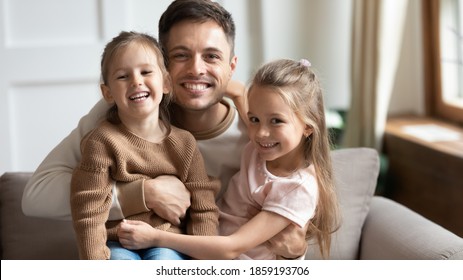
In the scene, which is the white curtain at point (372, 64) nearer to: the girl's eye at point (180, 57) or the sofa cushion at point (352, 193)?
the sofa cushion at point (352, 193)

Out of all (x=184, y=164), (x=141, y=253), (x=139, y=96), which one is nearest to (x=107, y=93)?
(x=139, y=96)

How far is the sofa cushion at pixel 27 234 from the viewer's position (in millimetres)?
1896

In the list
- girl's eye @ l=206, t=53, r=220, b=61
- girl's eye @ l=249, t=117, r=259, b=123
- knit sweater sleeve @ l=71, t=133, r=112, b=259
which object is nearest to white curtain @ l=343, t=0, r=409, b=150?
girl's eye @ l=206, t=53, r=220, b=61

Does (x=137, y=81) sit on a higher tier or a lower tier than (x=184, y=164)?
higher

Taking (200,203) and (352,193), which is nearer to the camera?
(200,203)

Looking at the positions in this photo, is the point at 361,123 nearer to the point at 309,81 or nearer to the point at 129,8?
the point at 129,8

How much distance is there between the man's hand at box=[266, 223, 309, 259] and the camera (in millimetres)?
1597

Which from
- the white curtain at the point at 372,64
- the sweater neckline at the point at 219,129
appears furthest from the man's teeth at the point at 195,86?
the white curtain at the point at 372,64

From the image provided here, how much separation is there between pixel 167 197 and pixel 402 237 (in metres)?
0.67

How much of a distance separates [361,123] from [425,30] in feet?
1.75

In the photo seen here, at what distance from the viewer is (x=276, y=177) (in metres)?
1.60

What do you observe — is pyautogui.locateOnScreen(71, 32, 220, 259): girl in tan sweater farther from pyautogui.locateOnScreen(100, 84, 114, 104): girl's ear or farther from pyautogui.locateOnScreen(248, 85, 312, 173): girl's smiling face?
pyautogui.locateOnScreen(248, 85, 312, 173): girl's smiling face

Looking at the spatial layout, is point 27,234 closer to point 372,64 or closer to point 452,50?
point 372,64
